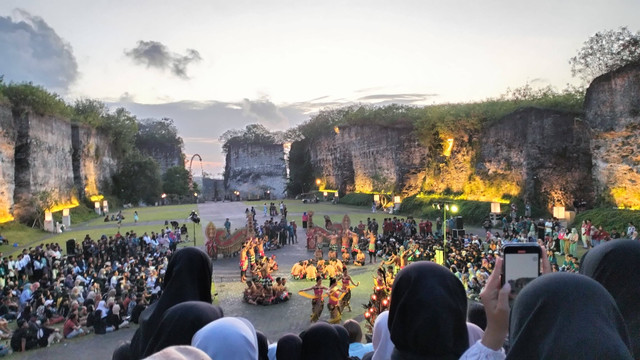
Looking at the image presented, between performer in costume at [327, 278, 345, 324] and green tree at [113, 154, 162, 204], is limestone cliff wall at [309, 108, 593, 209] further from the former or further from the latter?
green tree at [113, 154, 162, 204]

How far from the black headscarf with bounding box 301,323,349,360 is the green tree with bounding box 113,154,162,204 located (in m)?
55.0

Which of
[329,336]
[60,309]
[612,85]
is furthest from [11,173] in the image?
[612,85]

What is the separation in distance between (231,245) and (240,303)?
7748 millimetres

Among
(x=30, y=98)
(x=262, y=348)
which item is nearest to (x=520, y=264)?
(x=262, y=348)

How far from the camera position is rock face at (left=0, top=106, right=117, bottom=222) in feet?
94.9

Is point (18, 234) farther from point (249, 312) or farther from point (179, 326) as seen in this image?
point (179, 326)

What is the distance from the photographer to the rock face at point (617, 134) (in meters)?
22.9

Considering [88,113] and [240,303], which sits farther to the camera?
[88,113]

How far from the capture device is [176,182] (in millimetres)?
63000

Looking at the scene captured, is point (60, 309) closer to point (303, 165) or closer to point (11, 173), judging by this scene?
point (11, 173)

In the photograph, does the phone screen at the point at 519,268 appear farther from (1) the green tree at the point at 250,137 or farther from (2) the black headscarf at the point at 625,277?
(1) the green tree at the point at 250,137

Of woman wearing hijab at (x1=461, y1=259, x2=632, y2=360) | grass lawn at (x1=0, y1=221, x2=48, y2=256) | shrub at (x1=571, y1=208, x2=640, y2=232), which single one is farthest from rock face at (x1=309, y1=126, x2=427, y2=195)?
woman wearing hijab at (x1=461, y1=259, x2=632, y2=360)

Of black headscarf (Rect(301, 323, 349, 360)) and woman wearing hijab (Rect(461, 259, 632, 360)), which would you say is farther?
black headscarf (Rect(301, 323, 349, 360))

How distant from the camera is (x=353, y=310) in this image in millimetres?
13172
